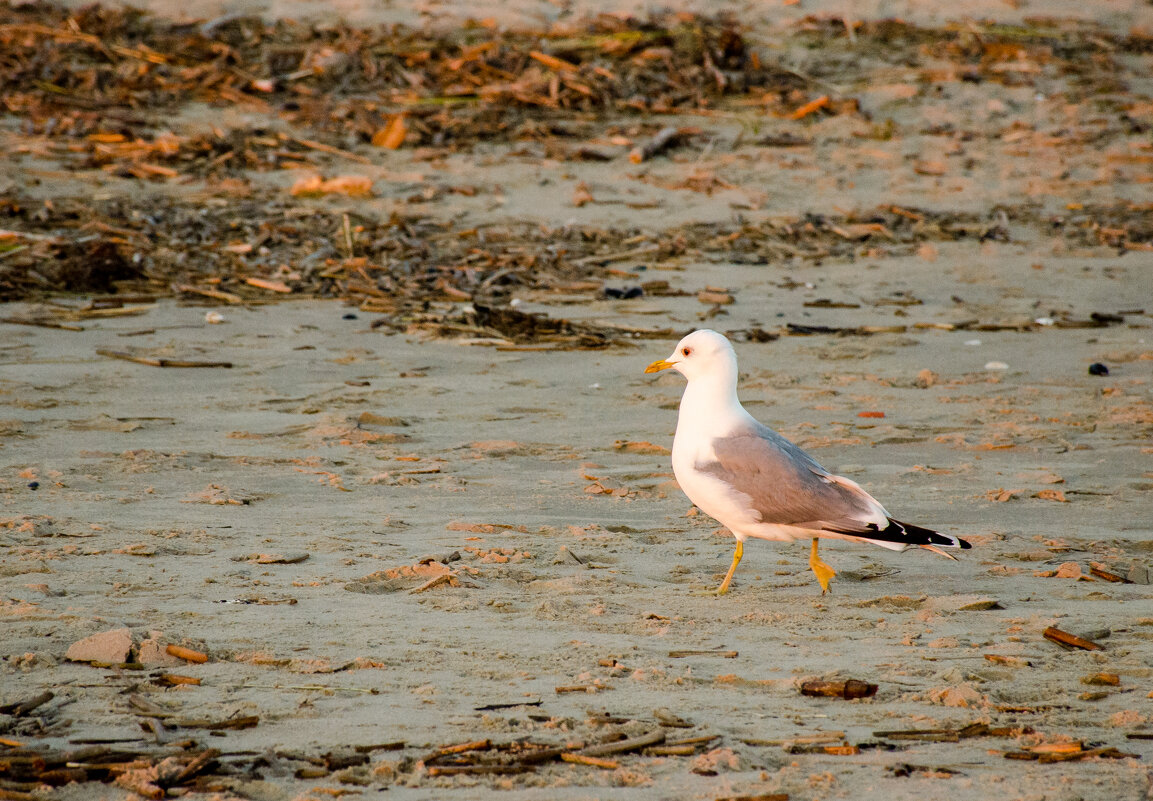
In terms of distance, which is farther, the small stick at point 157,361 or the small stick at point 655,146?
the small stick at point 655,146

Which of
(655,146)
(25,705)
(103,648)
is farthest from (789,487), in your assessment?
(655,146)

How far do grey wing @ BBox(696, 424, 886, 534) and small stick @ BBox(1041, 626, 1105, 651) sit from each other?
66 centimetres

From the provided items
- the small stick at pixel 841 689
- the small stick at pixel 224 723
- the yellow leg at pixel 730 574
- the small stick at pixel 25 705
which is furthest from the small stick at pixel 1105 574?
the small stick at pixel 25 705

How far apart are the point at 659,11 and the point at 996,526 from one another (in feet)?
29.6

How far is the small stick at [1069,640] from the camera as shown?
357cm

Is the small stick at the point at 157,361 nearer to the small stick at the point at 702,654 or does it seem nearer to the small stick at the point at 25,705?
the small stick at the point at 25,705

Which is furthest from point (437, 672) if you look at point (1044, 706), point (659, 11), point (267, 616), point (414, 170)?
point (659, 11)

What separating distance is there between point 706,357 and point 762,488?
68cm

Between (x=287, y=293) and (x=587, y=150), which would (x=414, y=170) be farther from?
(x=287, y=293)

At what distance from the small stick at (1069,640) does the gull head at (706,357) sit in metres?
1.58

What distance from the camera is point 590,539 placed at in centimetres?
453

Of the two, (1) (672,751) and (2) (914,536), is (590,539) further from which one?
(1) (672,751)

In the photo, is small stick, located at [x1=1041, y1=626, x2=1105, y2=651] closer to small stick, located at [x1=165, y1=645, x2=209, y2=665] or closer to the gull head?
the gull head

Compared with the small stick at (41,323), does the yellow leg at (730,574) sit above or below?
above
